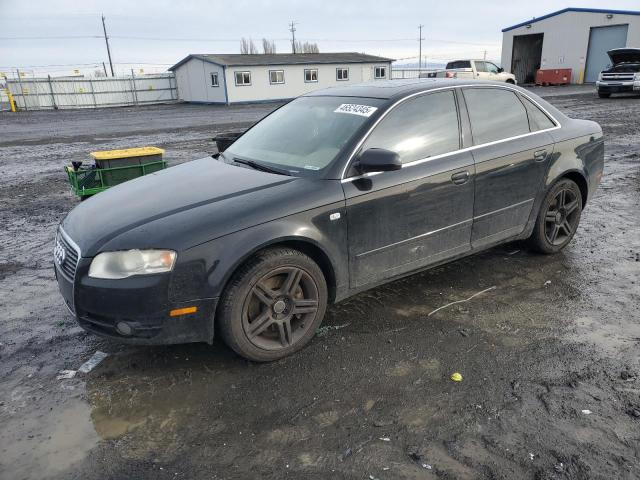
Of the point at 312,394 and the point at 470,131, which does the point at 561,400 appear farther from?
the point at 470,131

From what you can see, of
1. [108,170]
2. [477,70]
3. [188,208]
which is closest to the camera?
[188,208]

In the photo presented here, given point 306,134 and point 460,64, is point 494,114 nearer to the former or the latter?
point 306,134

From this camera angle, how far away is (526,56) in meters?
41.8

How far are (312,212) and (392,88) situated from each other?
144cm

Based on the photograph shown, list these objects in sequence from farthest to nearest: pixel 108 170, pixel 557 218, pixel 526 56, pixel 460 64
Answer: pixel 526 56 < pixel 460 64 < pixel 108 170 < pixel 557 218

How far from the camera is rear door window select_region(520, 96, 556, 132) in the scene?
449 centimetres

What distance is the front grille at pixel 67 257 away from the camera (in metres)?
3.05

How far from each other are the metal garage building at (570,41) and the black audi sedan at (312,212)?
3825 centimetres

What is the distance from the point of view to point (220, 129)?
1736 centimetres

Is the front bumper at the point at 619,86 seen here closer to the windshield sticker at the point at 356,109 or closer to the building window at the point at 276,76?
the building window at the point at 276,76

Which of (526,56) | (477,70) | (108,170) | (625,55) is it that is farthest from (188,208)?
(526,56)

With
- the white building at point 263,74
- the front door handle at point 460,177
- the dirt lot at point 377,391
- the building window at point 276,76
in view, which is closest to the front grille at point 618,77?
the white building at point 263,74

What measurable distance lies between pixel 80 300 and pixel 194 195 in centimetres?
97

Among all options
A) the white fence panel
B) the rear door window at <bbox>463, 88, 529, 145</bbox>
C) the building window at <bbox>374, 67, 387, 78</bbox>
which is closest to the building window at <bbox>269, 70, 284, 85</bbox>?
the building window at <bbox>374, 67, 387, 78</bbox>
